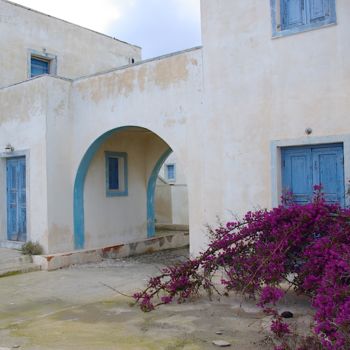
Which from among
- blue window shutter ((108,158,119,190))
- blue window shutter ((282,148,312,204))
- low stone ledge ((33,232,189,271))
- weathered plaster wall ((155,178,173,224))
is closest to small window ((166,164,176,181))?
weathered plaster wall ((155,178,173,224))

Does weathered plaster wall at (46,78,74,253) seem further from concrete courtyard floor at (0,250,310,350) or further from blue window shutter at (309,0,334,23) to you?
Result: blue window shutter at (309,0,334,23)

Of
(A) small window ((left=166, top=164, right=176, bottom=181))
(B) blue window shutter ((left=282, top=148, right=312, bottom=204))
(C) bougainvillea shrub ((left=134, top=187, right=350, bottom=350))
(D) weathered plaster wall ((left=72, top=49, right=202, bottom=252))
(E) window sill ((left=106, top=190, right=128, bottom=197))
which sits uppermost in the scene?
(D) weathered plaster wall ((left=72, top=49, right=202, bottom=252))

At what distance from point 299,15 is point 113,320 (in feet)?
15.7

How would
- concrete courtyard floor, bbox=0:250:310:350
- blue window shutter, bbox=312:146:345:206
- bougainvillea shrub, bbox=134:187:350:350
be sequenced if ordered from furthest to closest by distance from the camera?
blue window shutter, bbox=312:146:345:206 < concrete courtyard floor, bbox=0:250:310:350 < bougainvillea shrub, bbox=134:187:350:350

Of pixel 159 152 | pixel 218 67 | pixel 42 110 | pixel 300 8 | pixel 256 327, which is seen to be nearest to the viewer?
pixel 256 327

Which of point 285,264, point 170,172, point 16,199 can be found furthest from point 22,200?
point 170,172

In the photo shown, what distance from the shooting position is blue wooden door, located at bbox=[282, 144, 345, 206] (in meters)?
6.29

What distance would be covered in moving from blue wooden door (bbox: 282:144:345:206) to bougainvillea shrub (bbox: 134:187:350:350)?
0.96 meters

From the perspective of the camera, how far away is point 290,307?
218 inches

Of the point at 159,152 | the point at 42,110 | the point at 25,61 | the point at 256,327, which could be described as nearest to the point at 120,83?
the point at 42,110

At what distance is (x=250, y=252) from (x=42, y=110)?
584 centimetres

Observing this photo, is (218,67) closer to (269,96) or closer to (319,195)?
(269,96)

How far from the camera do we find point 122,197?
11164 mm

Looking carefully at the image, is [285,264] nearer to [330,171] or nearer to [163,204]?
[330,171]
